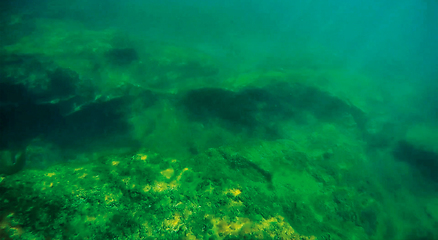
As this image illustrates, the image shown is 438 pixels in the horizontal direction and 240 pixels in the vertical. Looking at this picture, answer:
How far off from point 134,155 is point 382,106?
22.4 metres

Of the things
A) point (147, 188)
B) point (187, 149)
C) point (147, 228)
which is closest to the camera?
point (147, 228)

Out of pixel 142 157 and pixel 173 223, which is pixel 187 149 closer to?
pixel 142 157

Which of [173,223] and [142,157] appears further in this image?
[142,157]

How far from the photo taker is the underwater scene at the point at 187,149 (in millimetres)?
5570

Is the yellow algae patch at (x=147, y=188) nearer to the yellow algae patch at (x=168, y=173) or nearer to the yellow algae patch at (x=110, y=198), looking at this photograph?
the yellow algae patch at (x=168, y=173)

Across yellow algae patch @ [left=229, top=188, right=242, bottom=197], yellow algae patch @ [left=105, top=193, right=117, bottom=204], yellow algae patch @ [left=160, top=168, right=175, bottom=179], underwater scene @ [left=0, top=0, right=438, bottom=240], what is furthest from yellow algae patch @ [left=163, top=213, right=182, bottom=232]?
yellow algae patch @ [left=229, top=188, right=242, bottom=197]

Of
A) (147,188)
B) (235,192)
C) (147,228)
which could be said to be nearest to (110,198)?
(147,188)

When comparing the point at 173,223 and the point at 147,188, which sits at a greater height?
the point at 147,188

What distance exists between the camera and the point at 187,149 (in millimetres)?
9727

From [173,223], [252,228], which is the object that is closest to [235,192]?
[252,228]

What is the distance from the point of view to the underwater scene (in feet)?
18.3

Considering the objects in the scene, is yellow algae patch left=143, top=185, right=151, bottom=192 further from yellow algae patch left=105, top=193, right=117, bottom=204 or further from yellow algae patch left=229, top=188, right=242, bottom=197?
yellow algae patch left=229, top=188, right=242, bottom=197

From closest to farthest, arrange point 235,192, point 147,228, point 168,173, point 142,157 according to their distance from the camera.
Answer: point 147,228 < point 235,192 < point 168,173 < point 142,157

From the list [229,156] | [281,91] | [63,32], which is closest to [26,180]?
[229,156]
